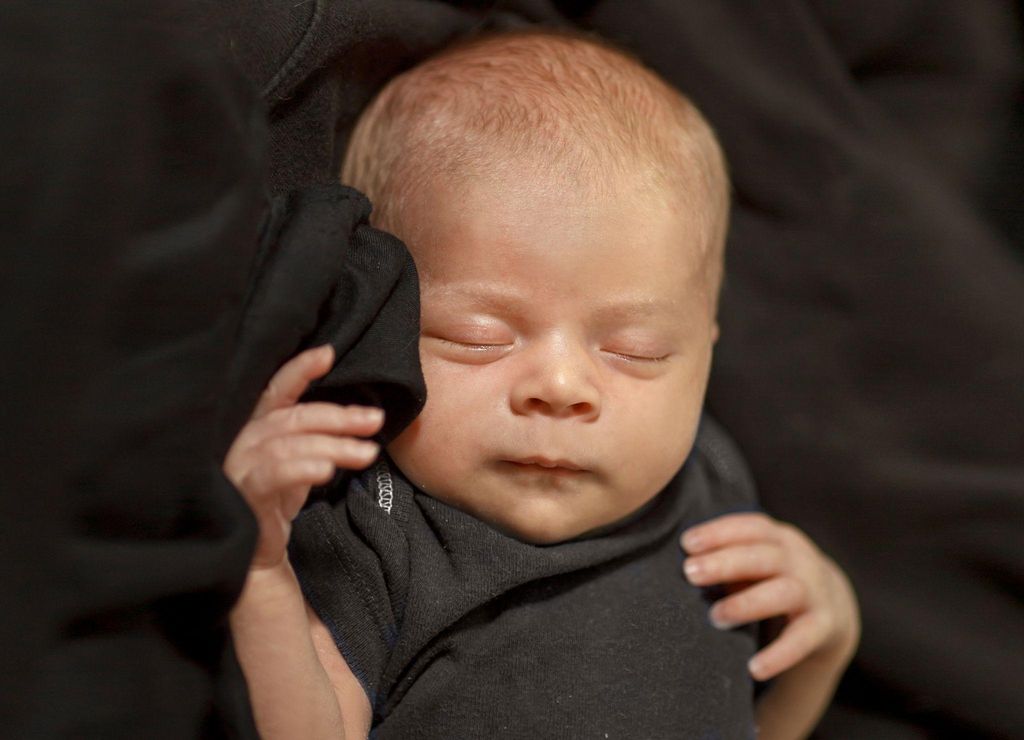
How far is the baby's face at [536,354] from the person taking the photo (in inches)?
41.4

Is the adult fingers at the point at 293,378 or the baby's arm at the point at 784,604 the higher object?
the adult fingers at the point at 293,378

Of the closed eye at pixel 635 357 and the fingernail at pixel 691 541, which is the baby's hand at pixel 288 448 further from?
the fingernail at pixel 691 541

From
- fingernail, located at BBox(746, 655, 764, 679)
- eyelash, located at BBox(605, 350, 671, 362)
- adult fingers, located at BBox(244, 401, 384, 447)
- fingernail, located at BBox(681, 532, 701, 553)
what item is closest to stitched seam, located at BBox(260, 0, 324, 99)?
adult fingers, located at BBox(244, 401, 384, 447)

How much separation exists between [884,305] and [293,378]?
98cm

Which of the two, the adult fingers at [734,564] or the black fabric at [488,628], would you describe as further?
the adult fingers at [734,564]

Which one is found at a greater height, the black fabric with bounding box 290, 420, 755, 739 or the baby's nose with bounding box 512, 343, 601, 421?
the baby's nose with bounding box 512, 343, 601, 421

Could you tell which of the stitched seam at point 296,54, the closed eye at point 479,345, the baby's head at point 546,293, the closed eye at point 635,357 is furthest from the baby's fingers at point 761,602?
the stitched seam at point 296,54

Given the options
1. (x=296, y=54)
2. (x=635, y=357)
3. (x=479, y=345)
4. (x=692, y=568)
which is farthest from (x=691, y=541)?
(x=296, y=54)

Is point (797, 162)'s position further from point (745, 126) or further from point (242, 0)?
point (242, 0)

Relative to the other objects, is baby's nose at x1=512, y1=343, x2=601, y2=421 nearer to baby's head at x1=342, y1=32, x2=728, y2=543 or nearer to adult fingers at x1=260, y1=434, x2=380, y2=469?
baby's head at x1=342, y1=32, x2=728, y2=543

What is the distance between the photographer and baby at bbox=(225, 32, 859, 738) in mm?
1046

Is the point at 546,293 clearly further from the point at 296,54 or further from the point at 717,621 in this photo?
the point at 717,621

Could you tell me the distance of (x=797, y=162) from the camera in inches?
60.4

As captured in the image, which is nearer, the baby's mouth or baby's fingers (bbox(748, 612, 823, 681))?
the baby's mouth
